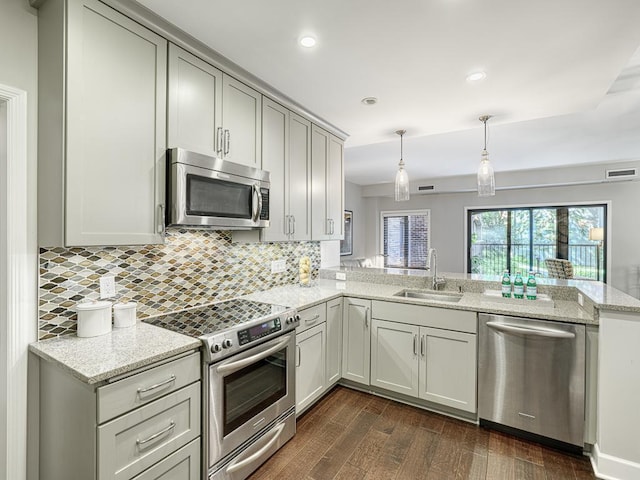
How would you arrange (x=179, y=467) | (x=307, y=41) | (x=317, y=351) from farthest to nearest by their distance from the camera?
(x=317, y=351) → (x=307, y=41) → (x=179, y=467)

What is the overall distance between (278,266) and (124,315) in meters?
1.49

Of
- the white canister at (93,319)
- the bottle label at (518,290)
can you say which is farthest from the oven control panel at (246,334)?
the bottle label at (518,290)

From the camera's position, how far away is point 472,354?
→ 2396 mm

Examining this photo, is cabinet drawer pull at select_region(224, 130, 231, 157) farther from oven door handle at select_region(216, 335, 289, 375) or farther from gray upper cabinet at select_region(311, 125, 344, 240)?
oven door handle at select_region(216, 335, 289, 375)

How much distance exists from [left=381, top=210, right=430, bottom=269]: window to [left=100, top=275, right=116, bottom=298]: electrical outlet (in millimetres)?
7027

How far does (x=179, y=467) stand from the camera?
152 centimetres

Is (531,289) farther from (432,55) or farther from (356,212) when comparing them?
(356,212)

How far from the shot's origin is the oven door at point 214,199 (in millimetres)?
1782

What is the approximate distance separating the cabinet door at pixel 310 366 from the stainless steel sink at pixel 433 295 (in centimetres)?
77

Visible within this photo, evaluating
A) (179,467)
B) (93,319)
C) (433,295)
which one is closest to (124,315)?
(93,319)

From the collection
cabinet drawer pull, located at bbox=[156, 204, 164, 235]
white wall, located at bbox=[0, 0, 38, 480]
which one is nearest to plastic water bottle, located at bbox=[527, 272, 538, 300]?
cabinet drawer pull, located at bbox=[156, 204, 164, 235]

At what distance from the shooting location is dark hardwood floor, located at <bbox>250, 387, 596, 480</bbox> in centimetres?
195

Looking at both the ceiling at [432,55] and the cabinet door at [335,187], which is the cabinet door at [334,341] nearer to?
the cabinet door at [335,187]

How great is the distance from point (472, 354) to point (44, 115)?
9.64 feet
